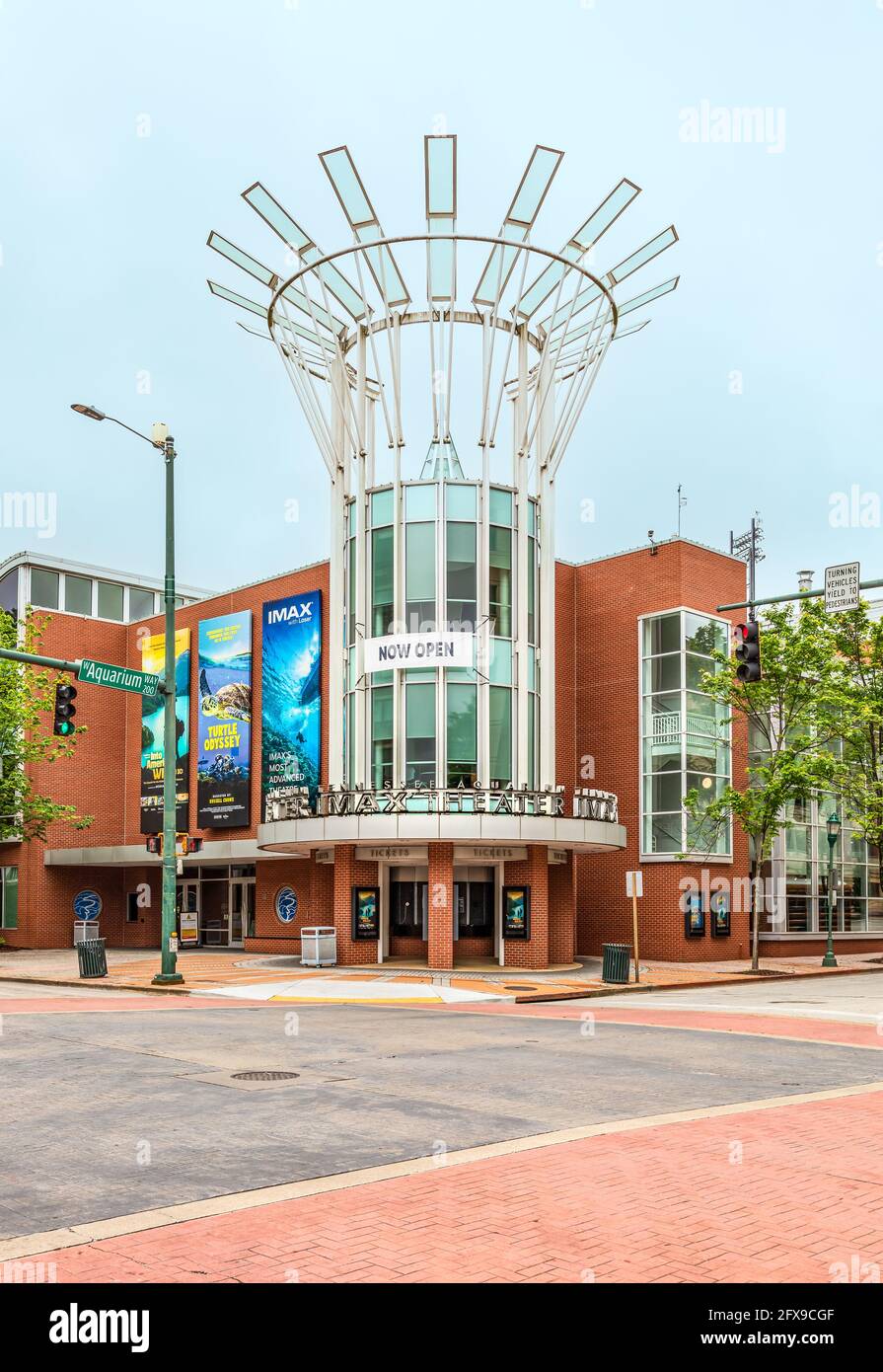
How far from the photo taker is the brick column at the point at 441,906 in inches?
1185

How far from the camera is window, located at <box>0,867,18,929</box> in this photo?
44.1m

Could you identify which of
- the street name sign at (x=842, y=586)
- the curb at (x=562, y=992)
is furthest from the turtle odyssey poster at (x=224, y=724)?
the street name sign at (x=842, y=586)

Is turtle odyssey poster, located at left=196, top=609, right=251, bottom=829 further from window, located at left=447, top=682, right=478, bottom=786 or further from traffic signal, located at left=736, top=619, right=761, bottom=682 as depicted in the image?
traffic signal, located at left=736, top=619, right=761, bottom=682

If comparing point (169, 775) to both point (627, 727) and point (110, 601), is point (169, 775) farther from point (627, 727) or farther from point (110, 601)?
point (110, 601)

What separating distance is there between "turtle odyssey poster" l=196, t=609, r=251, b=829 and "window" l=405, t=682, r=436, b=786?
9.01 m

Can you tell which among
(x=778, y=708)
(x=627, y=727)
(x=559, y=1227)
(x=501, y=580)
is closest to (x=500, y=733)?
(x=501, y=580)

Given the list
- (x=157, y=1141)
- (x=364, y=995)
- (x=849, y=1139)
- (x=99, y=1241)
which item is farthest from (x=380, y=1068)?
(x=364, y=995)

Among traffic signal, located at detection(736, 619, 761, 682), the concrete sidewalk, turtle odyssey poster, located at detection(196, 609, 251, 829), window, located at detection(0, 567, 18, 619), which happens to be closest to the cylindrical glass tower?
the concrete sidewalk

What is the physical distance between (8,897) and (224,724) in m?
11.2

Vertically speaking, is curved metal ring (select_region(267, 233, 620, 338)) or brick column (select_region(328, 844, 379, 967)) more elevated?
curved metal ring (select_region(267, 233, 620, 338))

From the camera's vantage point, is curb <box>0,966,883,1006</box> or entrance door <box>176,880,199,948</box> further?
entrance door <box>176,880,199,948</box>

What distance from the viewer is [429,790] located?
97.7 feet
